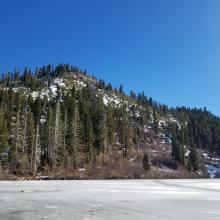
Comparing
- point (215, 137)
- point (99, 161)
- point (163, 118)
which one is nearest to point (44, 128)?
point (99, 161)

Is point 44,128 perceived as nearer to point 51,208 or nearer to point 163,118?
point 51,208

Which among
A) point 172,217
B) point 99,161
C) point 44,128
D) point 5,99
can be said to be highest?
point 5,99

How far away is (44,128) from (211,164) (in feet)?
225

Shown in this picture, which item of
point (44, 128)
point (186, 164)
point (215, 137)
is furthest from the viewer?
point (215, 137)

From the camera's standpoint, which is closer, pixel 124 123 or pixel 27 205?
pixel 27 205

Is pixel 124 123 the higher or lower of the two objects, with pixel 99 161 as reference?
higher

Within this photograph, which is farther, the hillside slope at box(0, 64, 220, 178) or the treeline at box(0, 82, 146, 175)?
the treeline at box(0, 82, 146, 175)

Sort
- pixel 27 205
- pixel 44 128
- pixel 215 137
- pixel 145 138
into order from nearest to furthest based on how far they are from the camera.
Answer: pixel 27 205 → pixel 44 128 → pixel 145 138 → pixel 215 137

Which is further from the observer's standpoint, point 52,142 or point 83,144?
point 83,144

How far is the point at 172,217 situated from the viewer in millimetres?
10422

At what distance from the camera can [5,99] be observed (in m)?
107

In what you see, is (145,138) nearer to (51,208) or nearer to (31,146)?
(31,146)

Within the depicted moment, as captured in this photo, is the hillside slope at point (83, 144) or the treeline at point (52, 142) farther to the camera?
the treeline at point (52, 142)

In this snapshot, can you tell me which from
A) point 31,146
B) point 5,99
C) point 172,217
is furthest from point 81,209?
point 5,99
